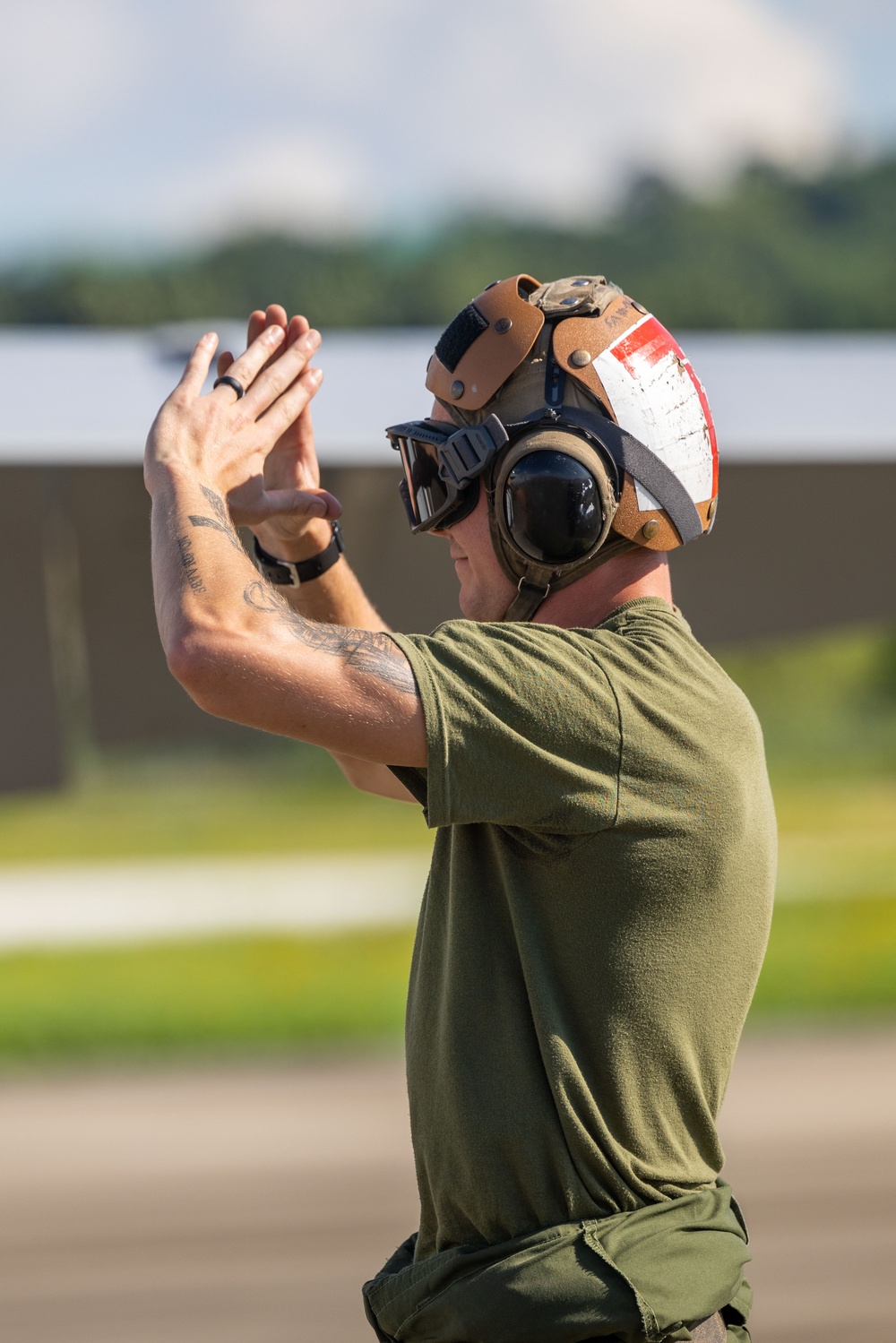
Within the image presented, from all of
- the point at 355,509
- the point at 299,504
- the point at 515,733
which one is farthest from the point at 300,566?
the point at 355,509

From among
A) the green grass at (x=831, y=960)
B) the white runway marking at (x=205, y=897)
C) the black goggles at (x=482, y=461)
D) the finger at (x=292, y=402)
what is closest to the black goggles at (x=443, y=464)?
the black goggles at (x=482, y=461)

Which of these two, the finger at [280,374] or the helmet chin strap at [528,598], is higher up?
the finger at [280,374]

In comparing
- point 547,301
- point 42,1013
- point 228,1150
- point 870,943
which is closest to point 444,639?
point 547,301

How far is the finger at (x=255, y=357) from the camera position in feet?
7.52

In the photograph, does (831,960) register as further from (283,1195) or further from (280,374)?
(280,374)

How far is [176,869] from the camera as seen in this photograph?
117 feet

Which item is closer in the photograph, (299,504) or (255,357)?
(255,357)

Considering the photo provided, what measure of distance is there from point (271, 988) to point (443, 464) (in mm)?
20849

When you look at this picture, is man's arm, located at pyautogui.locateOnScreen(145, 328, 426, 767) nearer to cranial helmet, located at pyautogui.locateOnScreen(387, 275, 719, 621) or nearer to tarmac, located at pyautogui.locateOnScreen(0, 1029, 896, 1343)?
cranial helmet, located at pyautogui.locateOnScreen(387, 275, 719, 621)

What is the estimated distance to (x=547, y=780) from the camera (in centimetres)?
195

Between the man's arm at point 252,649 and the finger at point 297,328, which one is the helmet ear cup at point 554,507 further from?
the finger at point 297,328

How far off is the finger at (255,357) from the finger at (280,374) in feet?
0.04

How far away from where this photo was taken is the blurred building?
10.7 feet

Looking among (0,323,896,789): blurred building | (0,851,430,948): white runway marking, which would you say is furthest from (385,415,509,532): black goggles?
(0,851,430,948): white runway marking
